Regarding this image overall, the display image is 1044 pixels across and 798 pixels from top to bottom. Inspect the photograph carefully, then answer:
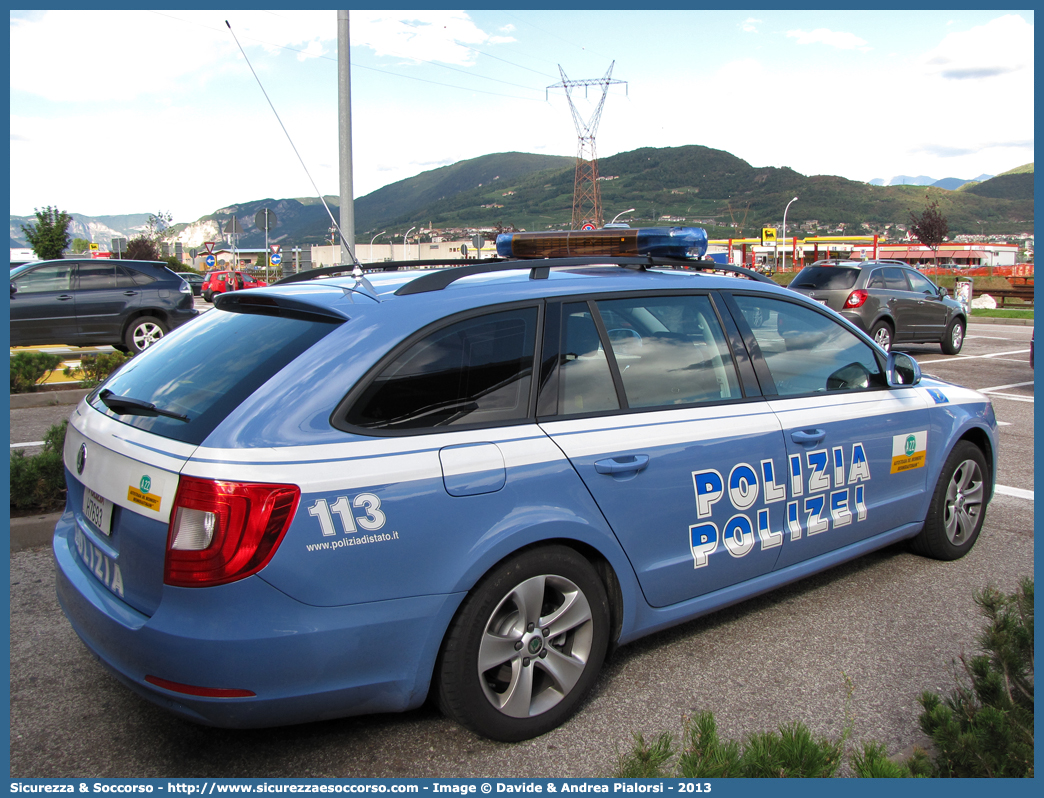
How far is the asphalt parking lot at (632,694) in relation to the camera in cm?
270

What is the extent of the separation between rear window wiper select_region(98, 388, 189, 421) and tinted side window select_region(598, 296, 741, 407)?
1.65 m

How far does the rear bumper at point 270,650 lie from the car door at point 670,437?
2.61 feet

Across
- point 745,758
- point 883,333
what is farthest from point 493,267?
point 883,333

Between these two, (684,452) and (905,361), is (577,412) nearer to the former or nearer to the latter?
(684,452)

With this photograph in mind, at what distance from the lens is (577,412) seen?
3.01m

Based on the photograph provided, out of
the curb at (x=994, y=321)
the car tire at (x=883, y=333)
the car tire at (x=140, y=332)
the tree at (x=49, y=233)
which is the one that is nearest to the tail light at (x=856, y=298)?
the car tire at (x=883, y=333)

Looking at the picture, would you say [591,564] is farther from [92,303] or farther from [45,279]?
[45,279]

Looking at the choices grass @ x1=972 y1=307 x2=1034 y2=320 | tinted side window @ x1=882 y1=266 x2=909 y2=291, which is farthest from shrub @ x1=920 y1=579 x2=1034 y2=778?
grass @ x1=972 y1=307 x2=1034 y2=320

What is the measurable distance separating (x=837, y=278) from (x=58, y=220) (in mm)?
63910

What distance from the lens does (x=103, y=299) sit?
1379 cm

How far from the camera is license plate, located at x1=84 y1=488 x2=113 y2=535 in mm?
2623

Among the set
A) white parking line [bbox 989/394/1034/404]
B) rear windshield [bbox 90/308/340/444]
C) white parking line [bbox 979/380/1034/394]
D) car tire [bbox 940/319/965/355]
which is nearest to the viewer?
rear windshield [bbox 90/308/340/444]

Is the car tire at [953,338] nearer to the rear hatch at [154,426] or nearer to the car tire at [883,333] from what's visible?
the car tire at [883,333]

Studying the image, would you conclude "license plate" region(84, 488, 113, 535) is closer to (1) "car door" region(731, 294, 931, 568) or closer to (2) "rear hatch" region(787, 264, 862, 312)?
(1) "car door" region(731, 294, 931, 568)
